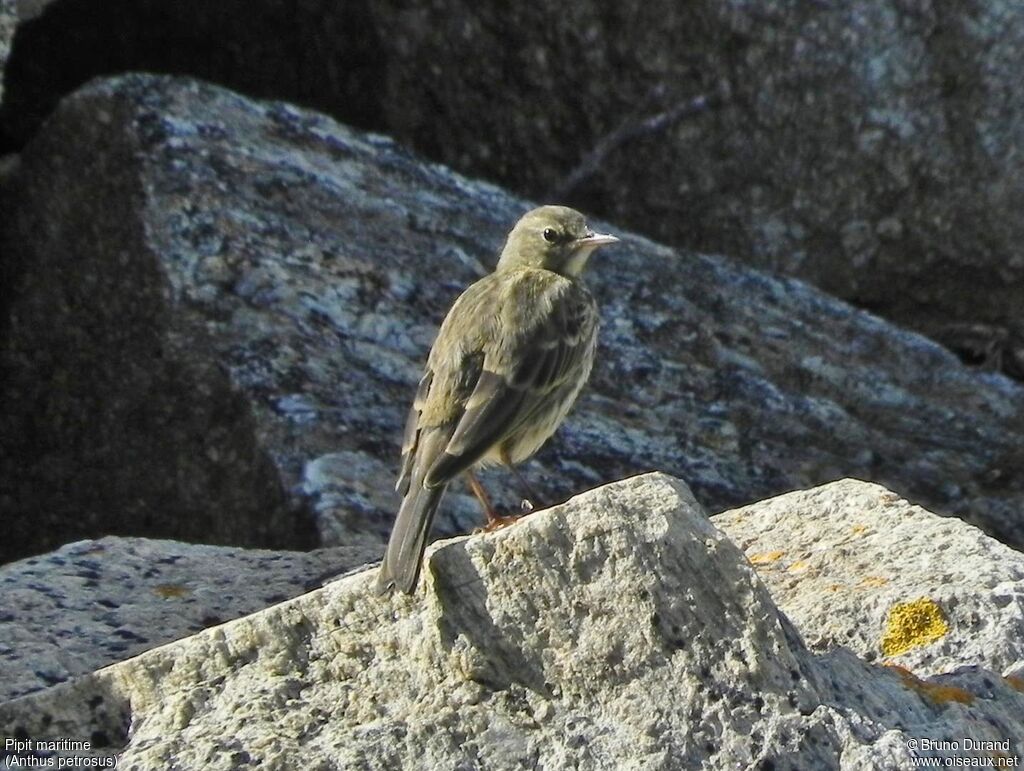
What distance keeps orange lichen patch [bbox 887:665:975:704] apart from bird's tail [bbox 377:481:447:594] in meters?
1.24

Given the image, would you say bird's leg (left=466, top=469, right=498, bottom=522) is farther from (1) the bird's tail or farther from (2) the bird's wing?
(1) the bird's tail

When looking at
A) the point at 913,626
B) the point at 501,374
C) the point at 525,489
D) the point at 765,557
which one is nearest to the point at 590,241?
the point at 525,489

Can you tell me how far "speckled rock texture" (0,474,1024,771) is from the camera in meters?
4.35

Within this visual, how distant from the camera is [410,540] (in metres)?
5.09

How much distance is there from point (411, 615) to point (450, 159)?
5.07 metres

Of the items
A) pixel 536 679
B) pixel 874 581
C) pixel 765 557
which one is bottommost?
pixel 536 679

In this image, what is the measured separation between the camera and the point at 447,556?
4.66 metres

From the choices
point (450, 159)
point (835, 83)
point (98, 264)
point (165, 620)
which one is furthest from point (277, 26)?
point (165, 620)

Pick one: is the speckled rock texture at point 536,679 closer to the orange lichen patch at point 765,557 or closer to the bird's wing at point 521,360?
the orange lichen patch at point 765,557

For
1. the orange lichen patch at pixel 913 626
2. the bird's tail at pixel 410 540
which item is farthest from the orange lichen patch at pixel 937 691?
the bird's tail at pixel 410 540

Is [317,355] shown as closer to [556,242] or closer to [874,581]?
[556,242]

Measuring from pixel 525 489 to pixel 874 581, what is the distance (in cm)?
226

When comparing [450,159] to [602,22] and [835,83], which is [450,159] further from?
[835,83]

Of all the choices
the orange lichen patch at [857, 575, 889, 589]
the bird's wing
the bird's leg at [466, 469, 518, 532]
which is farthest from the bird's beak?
the orange lichen patch at [857, 575, 889, 589]
